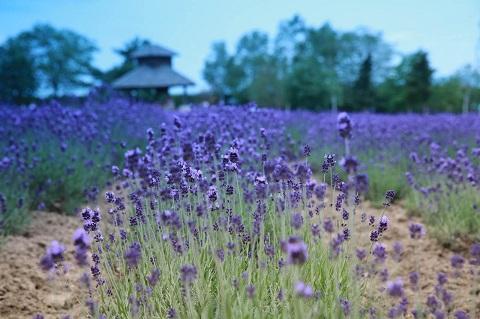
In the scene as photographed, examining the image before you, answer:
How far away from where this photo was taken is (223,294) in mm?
1999

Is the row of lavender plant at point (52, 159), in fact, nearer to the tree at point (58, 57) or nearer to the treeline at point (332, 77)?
the treeline at point (332, 77)

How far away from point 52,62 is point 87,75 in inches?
106

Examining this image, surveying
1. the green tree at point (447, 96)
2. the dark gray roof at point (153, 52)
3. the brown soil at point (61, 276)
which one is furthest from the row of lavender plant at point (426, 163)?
the green tree at point (447, 96)

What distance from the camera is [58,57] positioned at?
36531 mm

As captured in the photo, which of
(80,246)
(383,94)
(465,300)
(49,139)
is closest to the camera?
(80,246)

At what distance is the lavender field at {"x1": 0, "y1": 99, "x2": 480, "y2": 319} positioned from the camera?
2100 millimetres

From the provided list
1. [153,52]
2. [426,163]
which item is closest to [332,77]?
[153,52]

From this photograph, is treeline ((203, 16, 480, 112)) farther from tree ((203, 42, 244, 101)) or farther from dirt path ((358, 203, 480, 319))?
dirt path ((358, 203, 480, 319))

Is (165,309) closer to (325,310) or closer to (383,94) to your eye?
(325,310)

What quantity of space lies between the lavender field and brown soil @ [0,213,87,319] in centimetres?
2

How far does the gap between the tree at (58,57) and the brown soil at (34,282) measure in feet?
105

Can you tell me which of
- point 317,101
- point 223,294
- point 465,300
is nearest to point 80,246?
point 223,294

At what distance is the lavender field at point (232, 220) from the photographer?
2.10 m

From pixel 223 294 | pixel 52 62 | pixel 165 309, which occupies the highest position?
pixel 52 62
